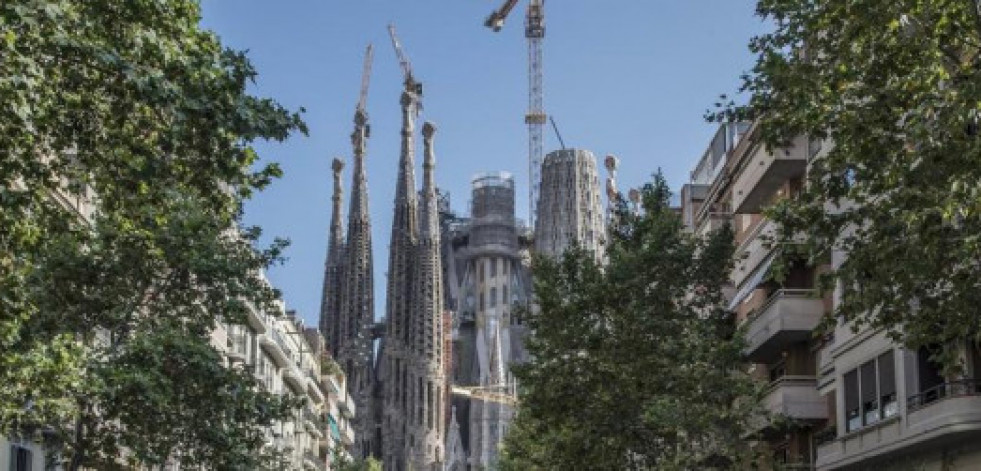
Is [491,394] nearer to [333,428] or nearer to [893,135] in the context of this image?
[333,428]

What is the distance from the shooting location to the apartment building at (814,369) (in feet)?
104

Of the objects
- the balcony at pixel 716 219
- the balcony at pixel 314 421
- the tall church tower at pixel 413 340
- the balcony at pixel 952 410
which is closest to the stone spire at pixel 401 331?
the tall church tower at pixel 413 340

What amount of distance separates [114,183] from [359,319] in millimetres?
168581

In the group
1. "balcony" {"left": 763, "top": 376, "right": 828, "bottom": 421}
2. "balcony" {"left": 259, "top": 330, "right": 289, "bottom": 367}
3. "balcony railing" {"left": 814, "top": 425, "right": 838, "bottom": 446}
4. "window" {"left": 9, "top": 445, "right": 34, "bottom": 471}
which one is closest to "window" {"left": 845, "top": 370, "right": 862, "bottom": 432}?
"balcony railing" {"left": 814, "top": 425, "right": 838, "bottom": 446}

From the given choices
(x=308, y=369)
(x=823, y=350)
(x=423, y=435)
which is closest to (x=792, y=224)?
(x=823, y=350)

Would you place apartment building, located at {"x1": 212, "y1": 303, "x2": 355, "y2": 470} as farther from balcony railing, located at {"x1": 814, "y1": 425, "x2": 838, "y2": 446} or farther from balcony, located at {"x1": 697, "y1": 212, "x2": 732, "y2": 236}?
balcony railing, located at {"x1": 814, "y1": 425, "x2": 838, "y2": 446}

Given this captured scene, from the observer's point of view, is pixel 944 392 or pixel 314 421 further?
pixel 314 421

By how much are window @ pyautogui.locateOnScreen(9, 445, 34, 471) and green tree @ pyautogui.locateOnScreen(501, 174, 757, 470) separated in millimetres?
14682

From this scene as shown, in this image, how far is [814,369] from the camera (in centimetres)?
4447

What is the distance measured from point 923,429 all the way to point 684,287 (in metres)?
14.2

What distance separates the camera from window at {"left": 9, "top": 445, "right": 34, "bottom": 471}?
122 ft

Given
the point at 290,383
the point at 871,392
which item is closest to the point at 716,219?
the point at 871,392

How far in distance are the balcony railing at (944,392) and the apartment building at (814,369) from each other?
0.09ft

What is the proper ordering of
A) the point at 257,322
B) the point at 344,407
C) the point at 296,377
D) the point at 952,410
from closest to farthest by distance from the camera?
1. the point at 952,410
2. the point at 257,322
3. the point at 296,377
4. the point at 344,407
